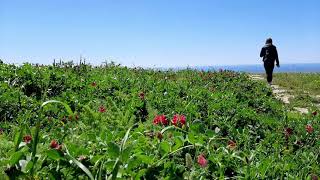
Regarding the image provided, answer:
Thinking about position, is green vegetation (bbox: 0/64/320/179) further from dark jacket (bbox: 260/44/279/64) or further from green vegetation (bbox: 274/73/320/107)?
dark jacket (bbox: 260/44/279/64)

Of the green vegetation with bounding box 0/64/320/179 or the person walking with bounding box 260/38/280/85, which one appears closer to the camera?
the green vegetation with bounding box 0/64/320/179

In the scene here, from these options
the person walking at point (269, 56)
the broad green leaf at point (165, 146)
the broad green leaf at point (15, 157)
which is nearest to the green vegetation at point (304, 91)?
the person walking at point (269, 56)

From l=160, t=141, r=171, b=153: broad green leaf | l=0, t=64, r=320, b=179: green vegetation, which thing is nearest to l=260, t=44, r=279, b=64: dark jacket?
l=0, t=64, r=320, b=179: green vegetation

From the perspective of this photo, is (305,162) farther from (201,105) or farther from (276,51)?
(276,51)

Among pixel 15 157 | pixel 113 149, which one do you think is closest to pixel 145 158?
pixel 113 149

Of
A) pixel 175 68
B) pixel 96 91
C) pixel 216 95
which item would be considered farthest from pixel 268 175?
pixel 175 68

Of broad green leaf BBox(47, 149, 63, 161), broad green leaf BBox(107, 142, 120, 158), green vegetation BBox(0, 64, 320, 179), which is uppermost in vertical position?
broad green leaf BBox(107, 142, 120, 158)

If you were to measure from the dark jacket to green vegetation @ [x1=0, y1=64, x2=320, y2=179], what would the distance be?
311 inches

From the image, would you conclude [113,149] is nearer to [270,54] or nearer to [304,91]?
[304,91]

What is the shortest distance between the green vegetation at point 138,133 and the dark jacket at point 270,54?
7.90 metres

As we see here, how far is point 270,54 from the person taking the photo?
22.7 m

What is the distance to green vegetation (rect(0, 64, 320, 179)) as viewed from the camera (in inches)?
142

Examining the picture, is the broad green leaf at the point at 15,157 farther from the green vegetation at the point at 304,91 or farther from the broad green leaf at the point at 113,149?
A: the green vegetation at the point at 304,91

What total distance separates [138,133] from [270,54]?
62.9ft
